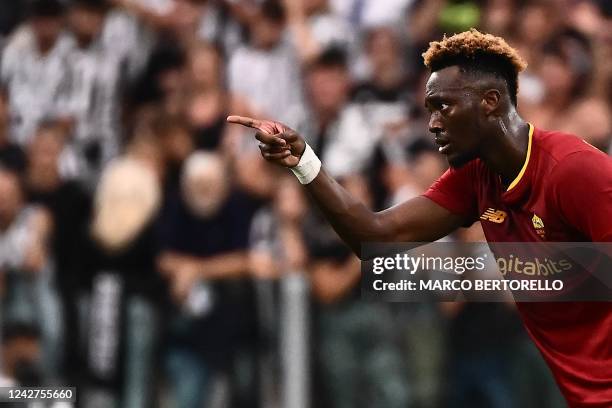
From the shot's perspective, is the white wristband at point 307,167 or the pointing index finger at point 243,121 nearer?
the pointing index finger at point 243,121

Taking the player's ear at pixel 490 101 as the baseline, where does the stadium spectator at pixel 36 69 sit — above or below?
above

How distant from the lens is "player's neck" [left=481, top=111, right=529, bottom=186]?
192 inches

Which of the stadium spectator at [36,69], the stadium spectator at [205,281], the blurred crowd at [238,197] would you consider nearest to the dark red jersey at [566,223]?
the blurred crowd at [238,197]

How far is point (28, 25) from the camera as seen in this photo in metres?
9.62

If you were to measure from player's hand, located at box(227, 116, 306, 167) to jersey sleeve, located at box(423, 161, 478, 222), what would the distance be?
0.76 metres

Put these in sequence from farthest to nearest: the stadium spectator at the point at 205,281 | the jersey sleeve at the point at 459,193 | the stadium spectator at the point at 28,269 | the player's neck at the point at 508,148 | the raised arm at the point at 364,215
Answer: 1. the stadium spectator at the point at 28,269
2. the stadium spectator at the point at 205,281
3. the jersey sleeve at the point at 459,193
4. the raised arm at the point at 364,215
5. the player's neck at the point at 508,148

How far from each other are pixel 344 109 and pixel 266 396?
223 centimetres

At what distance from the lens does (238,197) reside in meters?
8.46

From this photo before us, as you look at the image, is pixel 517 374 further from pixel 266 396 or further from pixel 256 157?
pixel 256 157

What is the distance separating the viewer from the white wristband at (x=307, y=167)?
5004mm

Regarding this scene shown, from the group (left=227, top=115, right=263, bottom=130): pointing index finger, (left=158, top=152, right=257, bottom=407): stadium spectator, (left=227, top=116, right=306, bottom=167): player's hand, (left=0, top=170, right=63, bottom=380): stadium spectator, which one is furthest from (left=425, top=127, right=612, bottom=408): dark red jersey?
(left=0, top=170, right=63, bottom=380): stadium spectator

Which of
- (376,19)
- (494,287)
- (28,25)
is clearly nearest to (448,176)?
(494,287)

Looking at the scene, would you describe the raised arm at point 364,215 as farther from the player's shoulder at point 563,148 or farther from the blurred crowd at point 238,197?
the blurred crowd at point 238,197

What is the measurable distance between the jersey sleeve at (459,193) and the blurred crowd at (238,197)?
2.66 meters
